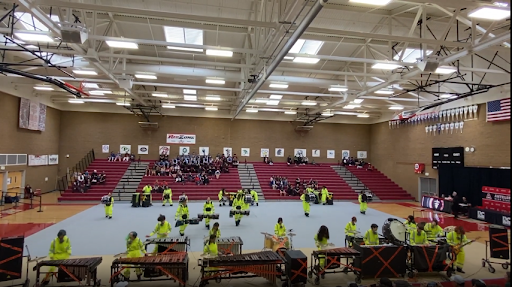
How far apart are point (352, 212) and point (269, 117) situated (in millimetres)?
15519

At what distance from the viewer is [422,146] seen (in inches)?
964

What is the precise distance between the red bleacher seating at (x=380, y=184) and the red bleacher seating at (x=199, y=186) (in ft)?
40.7

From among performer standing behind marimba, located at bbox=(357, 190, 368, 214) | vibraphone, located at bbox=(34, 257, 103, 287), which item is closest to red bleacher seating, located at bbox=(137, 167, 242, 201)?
performer standing behind marimba, located at bbox=(357, 190, 368, 214)

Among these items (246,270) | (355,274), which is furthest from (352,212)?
(246,270)

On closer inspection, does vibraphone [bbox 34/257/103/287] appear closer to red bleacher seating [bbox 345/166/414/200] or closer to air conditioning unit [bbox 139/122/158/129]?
air conditioning unit [bbox 139/122/158/129]

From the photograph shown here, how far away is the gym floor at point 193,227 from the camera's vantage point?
8.34 meters

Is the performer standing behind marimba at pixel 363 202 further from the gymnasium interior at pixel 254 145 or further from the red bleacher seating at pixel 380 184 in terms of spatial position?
the red bleacher seating at pixel 380 184

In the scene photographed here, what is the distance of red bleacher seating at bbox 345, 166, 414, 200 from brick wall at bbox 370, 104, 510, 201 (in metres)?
0.53

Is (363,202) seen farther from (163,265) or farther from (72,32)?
(72,32)

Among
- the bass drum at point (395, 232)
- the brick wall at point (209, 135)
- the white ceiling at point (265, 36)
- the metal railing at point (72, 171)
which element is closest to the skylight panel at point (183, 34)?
the white ceiling at point (265, 36)

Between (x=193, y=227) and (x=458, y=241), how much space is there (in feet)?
32.5

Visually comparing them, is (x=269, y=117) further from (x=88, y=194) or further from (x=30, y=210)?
(x=30, y=210)

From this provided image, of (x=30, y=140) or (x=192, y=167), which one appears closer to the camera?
(x=30, y=140)

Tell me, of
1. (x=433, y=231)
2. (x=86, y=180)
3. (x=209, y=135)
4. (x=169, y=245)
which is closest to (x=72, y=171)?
(x=86, y=180)
